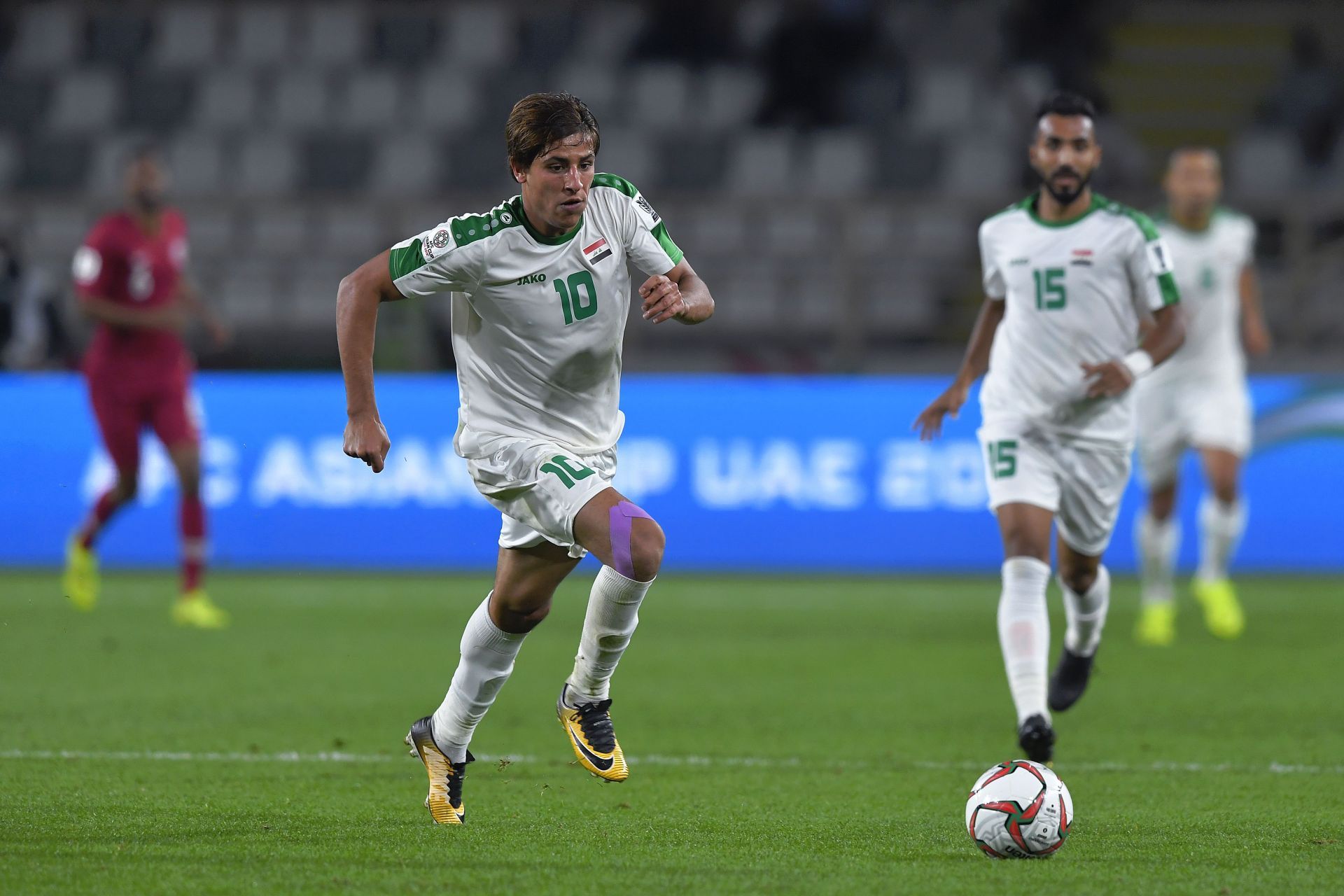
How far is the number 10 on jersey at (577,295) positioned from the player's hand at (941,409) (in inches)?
75.2

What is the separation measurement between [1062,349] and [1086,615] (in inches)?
45.8

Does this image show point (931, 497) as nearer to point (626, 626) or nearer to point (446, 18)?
point (626, 626)

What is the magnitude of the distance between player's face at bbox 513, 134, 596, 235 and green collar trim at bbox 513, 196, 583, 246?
61 mm

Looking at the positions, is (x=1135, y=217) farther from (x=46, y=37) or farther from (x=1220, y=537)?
(x=46, y=37)

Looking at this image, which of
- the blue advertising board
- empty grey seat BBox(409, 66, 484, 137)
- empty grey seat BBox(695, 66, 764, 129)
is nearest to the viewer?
the blue advertising board

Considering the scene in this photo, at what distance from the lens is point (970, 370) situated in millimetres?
7156

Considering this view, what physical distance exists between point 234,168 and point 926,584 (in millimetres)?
9183

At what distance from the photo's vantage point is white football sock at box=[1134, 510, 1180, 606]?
10523 millimetres

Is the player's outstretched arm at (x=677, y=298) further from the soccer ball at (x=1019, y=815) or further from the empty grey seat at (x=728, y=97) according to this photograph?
the empty grey seat at (x=728, y=97)

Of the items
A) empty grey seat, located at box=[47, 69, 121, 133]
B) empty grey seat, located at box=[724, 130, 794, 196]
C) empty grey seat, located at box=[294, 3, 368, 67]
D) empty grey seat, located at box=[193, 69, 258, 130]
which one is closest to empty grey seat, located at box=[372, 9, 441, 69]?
empty grey seat, located at box=[294, 3, 368, 67]

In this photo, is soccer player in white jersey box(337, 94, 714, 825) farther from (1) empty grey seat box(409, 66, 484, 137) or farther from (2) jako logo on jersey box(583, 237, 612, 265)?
(1) empty grey seat box(409, 66, 484, 137)

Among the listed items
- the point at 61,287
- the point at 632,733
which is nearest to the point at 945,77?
the point at 61,287

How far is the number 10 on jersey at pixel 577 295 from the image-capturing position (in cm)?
537

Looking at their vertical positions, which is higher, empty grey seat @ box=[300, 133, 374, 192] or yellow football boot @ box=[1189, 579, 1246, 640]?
empty grey seat @ box=[300, 133, 374, 192]
